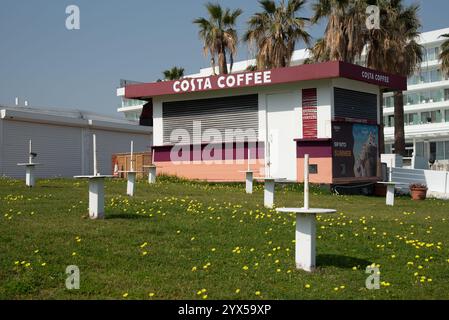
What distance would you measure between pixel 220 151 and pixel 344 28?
33.8ft

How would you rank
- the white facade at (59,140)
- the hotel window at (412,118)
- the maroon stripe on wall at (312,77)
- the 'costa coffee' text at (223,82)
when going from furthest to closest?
the hotel window at (412,118) < the white facade at (59,140) < the 'costa coffee' text at (223,82) < the maroon stripe on wall at (312,77)

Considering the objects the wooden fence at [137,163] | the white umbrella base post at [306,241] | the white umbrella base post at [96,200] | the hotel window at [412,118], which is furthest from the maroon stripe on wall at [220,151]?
the hotel window at [412,118]

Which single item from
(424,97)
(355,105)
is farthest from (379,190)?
(424,97)

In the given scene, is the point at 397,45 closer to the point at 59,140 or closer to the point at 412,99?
the point at 59,140

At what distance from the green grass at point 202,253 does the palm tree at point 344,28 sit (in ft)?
58.3

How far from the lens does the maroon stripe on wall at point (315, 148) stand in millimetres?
22203

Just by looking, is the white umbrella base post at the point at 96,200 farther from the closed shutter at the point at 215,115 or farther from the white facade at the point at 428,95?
the white facade at the point at 428,95

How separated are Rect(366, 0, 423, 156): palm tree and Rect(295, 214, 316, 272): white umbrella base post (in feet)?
78.5

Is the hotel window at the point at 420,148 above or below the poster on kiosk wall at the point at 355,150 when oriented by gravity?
above

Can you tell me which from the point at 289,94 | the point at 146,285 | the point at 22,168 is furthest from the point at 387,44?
the point at 146,285

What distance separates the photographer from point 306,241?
300 inches
